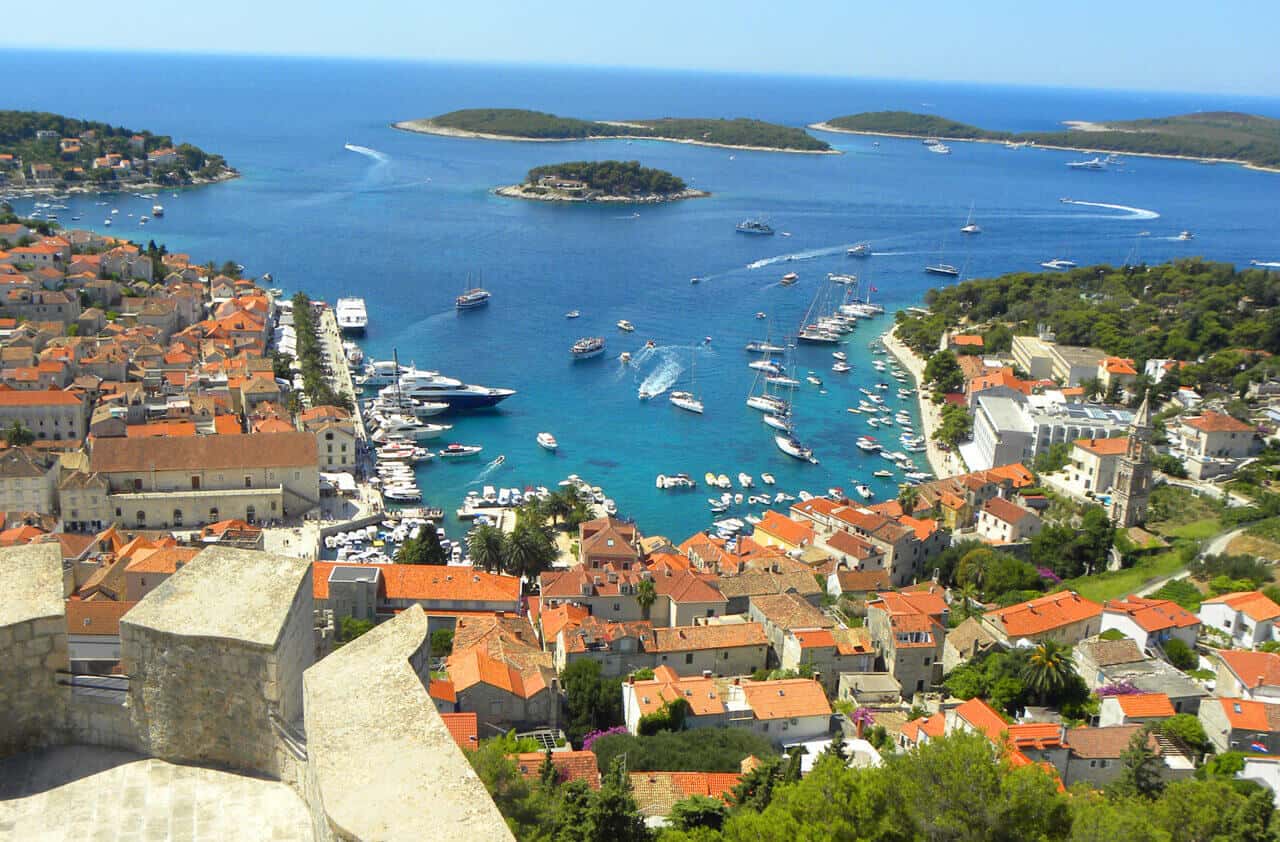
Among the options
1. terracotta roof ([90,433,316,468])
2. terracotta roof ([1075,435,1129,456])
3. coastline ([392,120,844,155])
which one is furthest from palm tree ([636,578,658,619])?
coastline ([392,120,844,155])

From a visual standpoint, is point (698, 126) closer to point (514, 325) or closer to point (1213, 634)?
point (514, 325)

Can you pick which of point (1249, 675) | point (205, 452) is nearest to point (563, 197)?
point (205, 452)

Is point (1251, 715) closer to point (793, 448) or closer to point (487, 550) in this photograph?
point (487, 550)

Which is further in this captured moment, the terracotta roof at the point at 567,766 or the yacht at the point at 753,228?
the yacht at the point at 753,228

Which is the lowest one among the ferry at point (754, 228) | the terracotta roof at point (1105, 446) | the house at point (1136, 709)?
the house at point (1136, 709)

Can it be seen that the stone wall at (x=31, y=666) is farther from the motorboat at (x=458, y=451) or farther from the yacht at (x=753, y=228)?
the yacht at (x=753, y=228)

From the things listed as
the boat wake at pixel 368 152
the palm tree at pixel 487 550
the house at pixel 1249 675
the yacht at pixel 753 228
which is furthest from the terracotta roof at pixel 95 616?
the boat wake at pixel 368 152
